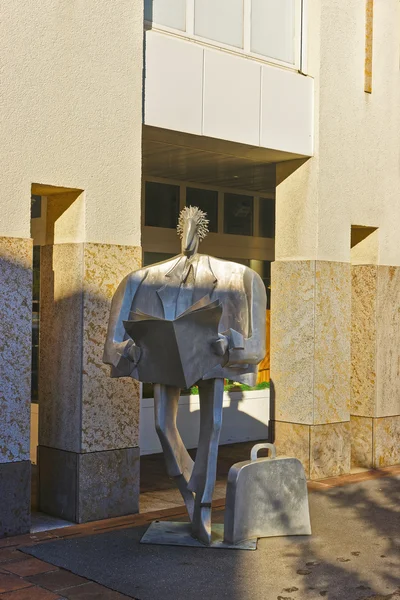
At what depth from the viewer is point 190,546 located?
6168 mm

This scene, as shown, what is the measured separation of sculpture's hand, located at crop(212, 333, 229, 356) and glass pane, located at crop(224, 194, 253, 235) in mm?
6127

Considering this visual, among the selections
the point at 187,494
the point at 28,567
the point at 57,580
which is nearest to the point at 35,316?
the point at 187,494

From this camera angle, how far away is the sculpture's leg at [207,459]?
614 cm

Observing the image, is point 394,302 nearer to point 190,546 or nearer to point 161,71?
point 161,71

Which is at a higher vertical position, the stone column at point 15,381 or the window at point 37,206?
the window at point 37,206

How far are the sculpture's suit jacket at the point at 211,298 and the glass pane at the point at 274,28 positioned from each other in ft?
9.64

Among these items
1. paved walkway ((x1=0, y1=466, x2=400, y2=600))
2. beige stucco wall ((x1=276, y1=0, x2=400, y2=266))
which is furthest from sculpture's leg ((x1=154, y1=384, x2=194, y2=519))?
beige stucco wall ((x1=276, y1=0, x2=400, y2=266))

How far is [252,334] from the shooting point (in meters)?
6.07

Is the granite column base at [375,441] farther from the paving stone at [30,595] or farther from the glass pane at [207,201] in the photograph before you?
the paving stone at [30,595]

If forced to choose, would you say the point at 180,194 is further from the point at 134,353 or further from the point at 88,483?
the point at 134,353

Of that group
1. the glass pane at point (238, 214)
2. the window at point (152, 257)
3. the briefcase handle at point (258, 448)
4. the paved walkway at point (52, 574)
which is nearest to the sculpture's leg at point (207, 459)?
the briefcase handle at point (258, 448)

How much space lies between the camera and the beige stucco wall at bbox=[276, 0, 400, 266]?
28.8 feet

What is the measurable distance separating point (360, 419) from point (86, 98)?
451 centimetres

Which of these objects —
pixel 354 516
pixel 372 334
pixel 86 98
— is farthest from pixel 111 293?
pixel 372 334
